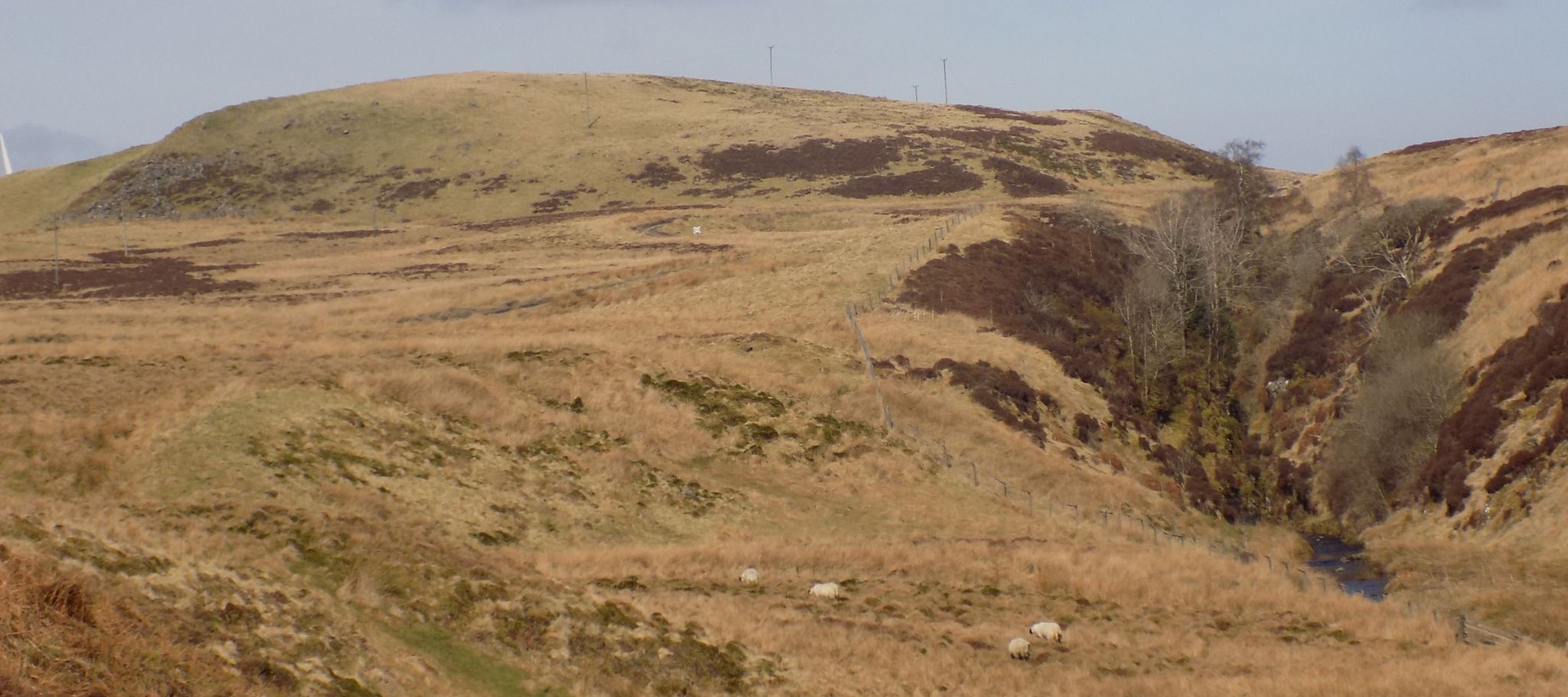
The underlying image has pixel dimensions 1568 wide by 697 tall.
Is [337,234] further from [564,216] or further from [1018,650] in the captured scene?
[1018,650]

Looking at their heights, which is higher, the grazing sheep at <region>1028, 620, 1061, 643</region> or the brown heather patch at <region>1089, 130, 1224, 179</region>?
the brown heather patch at <region>1089, 130, 1224, 179</region>

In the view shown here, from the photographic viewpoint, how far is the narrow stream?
34375 millimetres

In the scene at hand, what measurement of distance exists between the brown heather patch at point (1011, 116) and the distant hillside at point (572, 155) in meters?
0.69

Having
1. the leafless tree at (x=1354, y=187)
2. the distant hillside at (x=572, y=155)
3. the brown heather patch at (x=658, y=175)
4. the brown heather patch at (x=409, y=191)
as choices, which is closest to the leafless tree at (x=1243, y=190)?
the leafless tree at (x=1354, y=187)

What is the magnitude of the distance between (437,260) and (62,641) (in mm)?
73091

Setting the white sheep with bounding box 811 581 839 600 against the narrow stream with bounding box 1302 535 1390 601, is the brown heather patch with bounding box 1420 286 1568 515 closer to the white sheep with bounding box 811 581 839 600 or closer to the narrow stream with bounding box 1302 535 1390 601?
the narrow stream with bounding box 1302 535 1390 601

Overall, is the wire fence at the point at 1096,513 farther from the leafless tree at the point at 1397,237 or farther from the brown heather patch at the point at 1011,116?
the brown heather patch at the point at 1011,116

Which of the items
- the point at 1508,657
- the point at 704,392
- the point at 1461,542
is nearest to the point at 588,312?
the point at 704,392

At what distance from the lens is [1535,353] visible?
134 ft

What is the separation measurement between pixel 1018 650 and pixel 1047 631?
167cm

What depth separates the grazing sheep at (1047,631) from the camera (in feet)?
74.7

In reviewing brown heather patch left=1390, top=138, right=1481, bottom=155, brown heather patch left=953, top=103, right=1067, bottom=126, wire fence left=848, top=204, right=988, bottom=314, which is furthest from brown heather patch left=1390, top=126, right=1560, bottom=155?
brown heather patch left=953, top=103, right=1067, bottom=126

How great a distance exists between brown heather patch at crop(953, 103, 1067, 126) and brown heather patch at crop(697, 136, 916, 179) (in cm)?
2696

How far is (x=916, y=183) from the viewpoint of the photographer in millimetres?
110562
